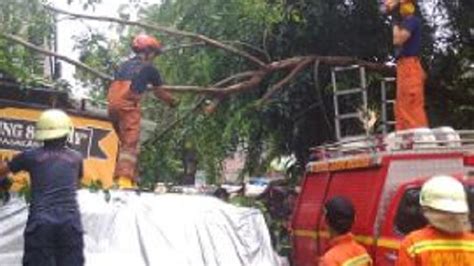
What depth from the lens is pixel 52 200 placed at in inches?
225

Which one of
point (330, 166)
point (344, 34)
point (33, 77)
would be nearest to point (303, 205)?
point (330, 166)

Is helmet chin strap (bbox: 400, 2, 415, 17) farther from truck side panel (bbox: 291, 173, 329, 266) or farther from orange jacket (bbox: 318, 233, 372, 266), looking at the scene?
orange jacket (bbox: 318, 233, 372, 266)

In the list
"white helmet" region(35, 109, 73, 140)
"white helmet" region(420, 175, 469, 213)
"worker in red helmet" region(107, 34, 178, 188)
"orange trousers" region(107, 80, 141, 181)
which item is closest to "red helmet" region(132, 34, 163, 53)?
"worker in red helmet" region(107, 34, 178, 188)

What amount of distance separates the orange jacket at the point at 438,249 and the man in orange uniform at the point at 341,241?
18.4 inches

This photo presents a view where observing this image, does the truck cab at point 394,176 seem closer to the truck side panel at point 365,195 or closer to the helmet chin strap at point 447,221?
the truck side panel at point 365,195

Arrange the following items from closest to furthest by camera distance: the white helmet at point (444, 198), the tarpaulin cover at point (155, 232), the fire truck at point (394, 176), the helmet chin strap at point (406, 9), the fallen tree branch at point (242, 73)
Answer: the white helmet at point (444, 198)
the tarpaulin cover at point (155, 232)
the fire truck at point (394, 176)
the helmet chin strap at point (406, 9)
the fallen tree branch at point (242, 73)

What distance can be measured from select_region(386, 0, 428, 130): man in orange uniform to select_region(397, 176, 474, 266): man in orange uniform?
17.0 ft

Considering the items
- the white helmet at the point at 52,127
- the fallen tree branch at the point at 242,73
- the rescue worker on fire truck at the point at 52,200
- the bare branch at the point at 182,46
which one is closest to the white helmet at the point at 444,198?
the rescue worker on fire truck at the point at 52,200

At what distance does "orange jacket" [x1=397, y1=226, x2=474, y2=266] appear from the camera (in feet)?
13.9

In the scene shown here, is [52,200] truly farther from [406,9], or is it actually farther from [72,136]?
[406,9]

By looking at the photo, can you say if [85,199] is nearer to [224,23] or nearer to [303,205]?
[303,205]

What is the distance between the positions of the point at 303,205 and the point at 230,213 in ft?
13.0

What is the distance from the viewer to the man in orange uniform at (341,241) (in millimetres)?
4688

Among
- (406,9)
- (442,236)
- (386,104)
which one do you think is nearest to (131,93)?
(406,9)
